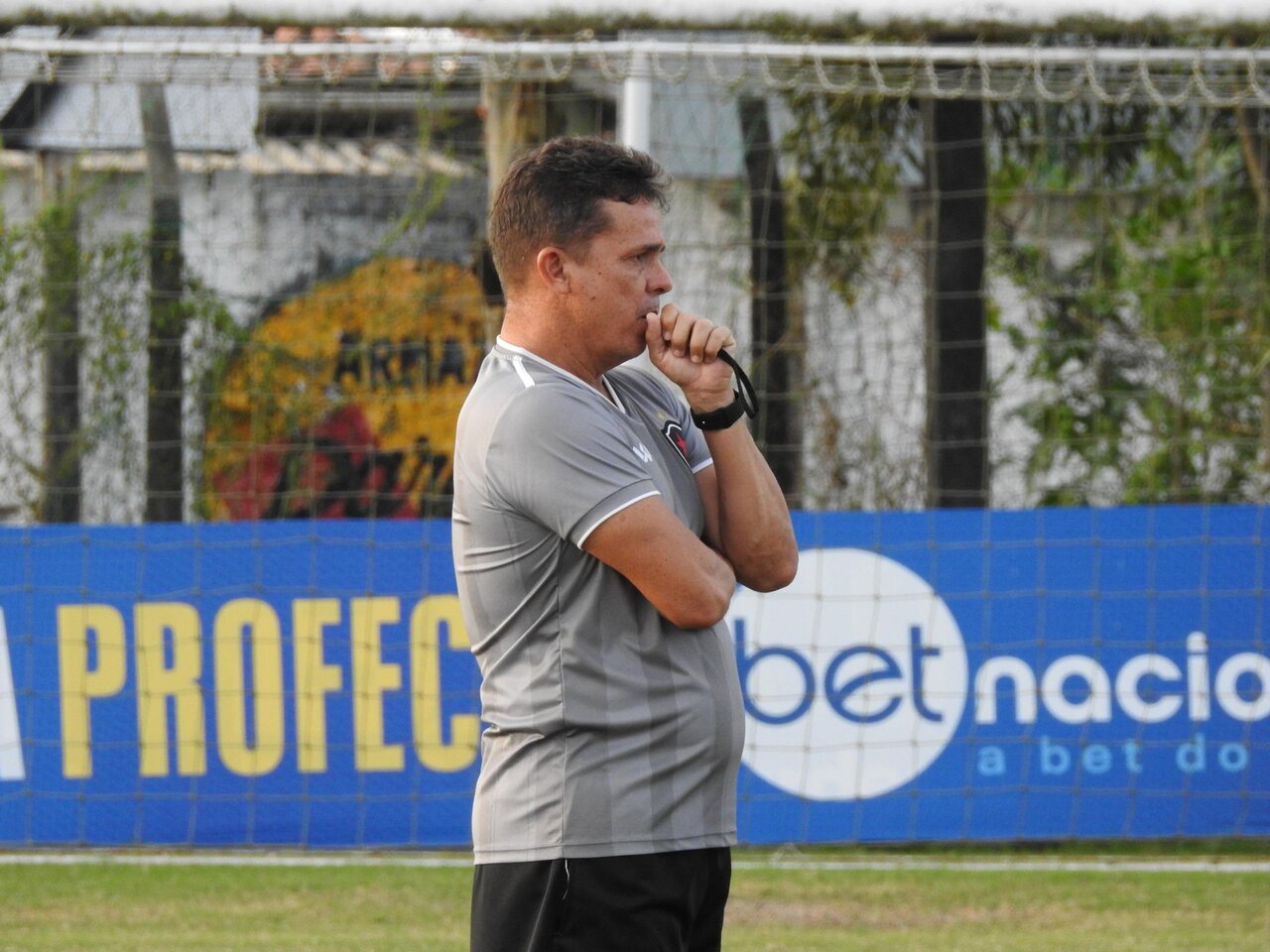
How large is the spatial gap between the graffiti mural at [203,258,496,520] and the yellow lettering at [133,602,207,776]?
77 centimetres

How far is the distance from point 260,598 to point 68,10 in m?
2.58

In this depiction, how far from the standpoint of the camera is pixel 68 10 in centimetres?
691

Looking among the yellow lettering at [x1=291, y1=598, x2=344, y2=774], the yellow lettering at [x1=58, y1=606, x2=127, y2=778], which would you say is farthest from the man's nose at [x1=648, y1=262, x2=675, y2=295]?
the yellow lettering at [x1=58, y1=606, x2=127, y2=778]

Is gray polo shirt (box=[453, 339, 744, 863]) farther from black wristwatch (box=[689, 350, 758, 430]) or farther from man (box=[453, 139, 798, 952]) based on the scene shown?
black wristwatch (box=[689, 350, 758, 430])

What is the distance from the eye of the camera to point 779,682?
6.61 metres

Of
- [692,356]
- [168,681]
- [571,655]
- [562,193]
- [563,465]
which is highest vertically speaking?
[562,193]

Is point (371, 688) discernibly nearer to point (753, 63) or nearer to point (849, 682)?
point (849, 682)

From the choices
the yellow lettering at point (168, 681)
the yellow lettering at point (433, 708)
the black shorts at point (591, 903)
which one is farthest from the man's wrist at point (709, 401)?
the yellow lettering at point (168, 681)

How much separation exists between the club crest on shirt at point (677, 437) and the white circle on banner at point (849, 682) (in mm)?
3998

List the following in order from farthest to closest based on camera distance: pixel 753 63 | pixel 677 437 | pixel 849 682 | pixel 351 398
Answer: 1. pixel 351 398
2. pixel 753 63
3. pixel 849 682
4. pixel 677 437

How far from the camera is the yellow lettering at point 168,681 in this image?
6.62 m

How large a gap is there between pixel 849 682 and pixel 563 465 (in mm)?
4522

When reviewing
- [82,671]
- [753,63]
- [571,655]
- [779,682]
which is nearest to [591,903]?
[571,655]

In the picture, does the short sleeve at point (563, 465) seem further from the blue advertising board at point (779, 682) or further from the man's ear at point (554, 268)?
the blue advertising board at point (779, 682)
